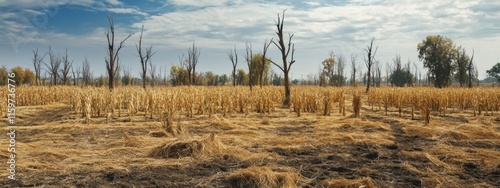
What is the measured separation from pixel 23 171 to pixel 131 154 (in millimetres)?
1533

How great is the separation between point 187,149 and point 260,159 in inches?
45.3

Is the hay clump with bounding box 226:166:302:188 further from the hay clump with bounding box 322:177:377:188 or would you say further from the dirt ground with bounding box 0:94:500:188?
the hay clump with bounding box 322:177:377:188

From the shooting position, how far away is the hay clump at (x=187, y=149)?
515 cm

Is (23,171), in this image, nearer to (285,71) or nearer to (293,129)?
(293,129)

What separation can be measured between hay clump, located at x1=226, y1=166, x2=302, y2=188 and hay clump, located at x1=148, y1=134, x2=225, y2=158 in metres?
1.16

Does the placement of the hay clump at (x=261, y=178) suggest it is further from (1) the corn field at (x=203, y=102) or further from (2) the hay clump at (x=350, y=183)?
(1) the corn field at (x=203, y=102)

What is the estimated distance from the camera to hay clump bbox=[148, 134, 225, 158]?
5.15 m

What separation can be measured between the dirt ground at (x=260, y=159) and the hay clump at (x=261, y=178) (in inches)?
0.5

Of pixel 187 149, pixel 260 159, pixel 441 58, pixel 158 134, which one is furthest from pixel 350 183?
pixel 441 58

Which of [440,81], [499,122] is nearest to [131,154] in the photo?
[499,122]

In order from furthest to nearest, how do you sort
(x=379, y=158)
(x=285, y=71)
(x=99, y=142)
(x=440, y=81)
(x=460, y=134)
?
(x=440, y=81), (x=285, y=71), (x=460, y=134), (x=99, y=142), (x=379, y=158)

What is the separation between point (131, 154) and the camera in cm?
549

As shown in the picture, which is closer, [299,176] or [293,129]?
[299,176]

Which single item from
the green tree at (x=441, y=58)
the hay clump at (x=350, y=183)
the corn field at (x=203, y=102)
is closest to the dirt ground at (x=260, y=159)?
the hay clump at (x=350, y=183)
